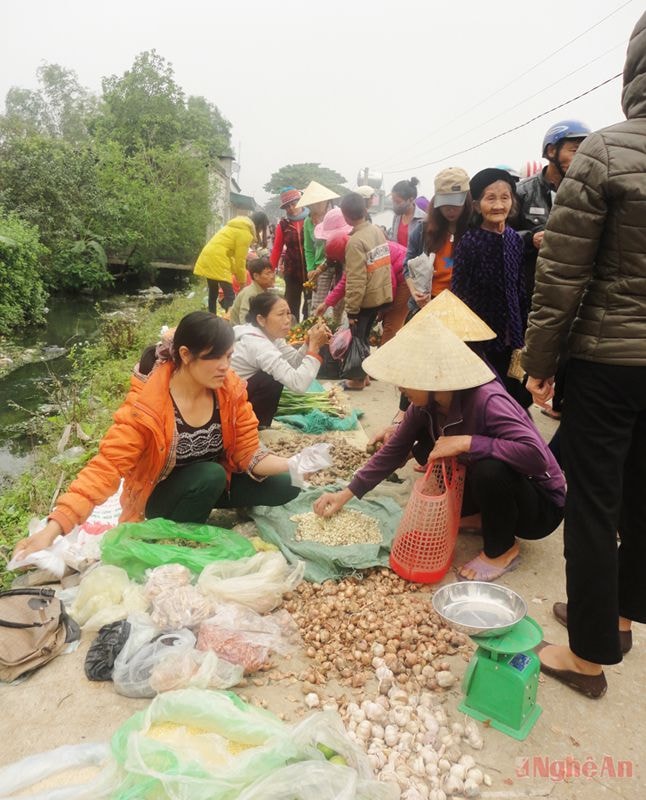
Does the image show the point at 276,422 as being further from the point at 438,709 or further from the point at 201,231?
the point at 201,231

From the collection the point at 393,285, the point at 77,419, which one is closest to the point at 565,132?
the point at 393,285

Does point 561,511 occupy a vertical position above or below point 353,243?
below

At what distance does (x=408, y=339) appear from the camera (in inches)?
99.5

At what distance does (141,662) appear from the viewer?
2002mm

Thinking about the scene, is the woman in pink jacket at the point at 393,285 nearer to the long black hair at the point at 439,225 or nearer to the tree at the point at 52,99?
the long black hair at the point at 439,225

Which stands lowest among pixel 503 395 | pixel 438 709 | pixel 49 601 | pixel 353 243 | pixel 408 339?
pixel 438 709

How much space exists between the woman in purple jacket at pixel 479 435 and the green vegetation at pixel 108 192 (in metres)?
11.2

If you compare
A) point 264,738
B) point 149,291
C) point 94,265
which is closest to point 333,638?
point 264,738

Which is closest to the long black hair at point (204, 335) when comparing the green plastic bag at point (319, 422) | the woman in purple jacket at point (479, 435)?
the woman in purple jacket at point (479, 435)

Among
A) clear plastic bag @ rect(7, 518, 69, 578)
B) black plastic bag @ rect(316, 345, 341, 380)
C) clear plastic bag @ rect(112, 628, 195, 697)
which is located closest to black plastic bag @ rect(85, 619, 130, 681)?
clear plastic bag @ rect(112, 628, 195, 697)

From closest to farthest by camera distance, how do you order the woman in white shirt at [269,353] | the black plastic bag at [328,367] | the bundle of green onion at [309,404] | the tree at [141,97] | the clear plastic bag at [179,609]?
the clear plastic bag at [179,609] → the woman in white shirt at [269,353] → the bundle of green onion at [309,404] → the black plastic bag at [328,367] → the tree at [141,97]

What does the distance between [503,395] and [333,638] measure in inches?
48.6

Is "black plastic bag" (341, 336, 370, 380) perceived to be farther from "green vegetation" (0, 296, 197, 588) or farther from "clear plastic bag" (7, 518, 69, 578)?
"clear plastic bag" (7, 518, 69, 578)

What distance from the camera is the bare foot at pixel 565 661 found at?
1.96m
